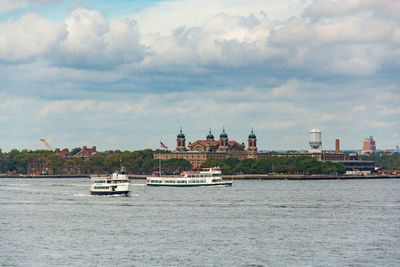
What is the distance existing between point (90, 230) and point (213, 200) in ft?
161

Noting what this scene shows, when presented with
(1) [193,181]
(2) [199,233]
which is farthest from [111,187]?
(2) [199,233]

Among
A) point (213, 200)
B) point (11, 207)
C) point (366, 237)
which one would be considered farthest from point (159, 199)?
point (366, 237)

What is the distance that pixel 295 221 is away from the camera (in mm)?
96312

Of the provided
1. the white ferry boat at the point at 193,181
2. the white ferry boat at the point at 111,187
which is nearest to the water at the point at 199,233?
the white ferry boat at the point at 111,187

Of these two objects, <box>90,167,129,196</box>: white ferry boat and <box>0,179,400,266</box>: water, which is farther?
<box>90,167,129,196</box>: white ferry boat

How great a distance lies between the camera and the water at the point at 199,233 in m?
68.4

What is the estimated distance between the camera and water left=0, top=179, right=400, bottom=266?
68438 millimetres

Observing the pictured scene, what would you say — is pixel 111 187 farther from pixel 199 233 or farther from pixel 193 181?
pixel 199 233

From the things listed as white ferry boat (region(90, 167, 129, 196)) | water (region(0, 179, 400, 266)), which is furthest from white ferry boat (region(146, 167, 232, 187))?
water (region(0, 179, 400, 266))

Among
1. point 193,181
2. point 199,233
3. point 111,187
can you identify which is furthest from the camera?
point 193,181

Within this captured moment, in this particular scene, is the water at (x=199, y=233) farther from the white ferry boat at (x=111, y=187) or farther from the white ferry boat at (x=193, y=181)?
the white ferry boat at (x=193, y=181)

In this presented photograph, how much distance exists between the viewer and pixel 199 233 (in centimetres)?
8450

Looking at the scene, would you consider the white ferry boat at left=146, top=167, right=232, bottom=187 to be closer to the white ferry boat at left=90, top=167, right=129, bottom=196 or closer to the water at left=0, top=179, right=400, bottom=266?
the white ferry boat at left=90, top=167, right=129, bottom=196

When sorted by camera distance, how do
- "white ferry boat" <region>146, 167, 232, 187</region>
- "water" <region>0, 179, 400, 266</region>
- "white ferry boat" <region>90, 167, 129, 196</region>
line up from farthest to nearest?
"white ferry boat" <region>146, 167, 232, 187</region> → "white ferry boat" <region>90, 167, 129, 196</region> → "water" <region>0, 179, 400, 266</region>
